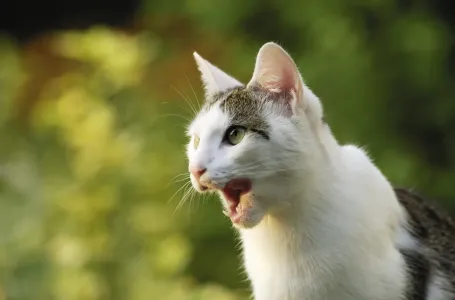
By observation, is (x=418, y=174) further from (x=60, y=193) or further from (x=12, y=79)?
(x=12, y=79)

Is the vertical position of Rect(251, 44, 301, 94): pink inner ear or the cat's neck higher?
Rect(251, 44, 301, 94): pink inner ear

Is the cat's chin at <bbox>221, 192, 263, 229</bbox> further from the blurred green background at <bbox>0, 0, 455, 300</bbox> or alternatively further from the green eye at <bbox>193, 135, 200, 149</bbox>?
the blurred green background at <bbox>0, 0, 455, 300</bbox>

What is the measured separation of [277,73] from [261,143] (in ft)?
0.25

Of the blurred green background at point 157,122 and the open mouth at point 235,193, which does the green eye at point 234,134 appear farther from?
the blurred green background at point 157,122

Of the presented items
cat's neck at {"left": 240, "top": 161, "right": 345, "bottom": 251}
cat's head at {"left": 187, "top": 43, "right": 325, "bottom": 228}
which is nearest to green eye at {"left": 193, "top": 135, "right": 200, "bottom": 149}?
cat's head at {"left": 187, "top": 43, "right": 325, "bottom": 228}

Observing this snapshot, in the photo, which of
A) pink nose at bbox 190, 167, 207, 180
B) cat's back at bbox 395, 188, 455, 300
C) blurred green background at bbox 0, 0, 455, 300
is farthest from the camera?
blurred green background at bbox 0, 0, 455, 300

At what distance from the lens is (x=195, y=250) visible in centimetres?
155

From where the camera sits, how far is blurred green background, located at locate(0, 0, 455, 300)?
58.3 inches

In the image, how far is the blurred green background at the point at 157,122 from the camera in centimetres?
148

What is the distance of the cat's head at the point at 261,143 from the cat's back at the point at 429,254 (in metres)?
0.18

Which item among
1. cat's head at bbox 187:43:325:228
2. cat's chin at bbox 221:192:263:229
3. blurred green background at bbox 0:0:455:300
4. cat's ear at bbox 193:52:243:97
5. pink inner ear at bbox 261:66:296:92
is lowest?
cat's chin at bbox 221:192:263:229

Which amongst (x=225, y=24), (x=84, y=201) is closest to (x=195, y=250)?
(x=84, y=201)

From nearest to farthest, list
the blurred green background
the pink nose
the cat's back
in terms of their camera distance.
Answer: the pink nose
the cat's back
the blurred green background

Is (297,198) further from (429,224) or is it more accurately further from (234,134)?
(429,224)
